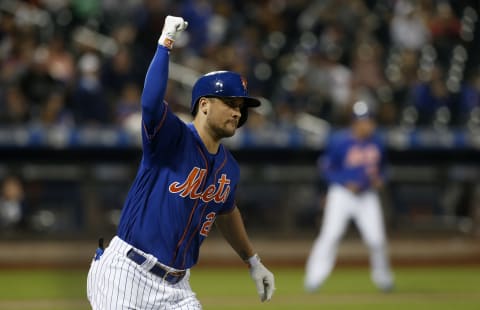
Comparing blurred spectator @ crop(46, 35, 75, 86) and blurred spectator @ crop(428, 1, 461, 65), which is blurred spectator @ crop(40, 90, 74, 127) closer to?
blurred spectator @ crop(46, 35, 75, 86)

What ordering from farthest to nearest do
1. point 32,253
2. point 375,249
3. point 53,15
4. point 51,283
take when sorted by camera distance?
point 53,15, point 32,253, point 51,283, point 375,249

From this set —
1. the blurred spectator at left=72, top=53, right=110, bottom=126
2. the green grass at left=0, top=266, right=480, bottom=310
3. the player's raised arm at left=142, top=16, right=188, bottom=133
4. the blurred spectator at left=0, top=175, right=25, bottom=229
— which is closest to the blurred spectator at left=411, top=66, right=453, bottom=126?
the green grass at left=0, top=266, right=480, bottom=310

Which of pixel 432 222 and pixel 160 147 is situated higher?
pixel 160 147

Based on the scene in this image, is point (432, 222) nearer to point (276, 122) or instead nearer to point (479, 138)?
point (479, 138)

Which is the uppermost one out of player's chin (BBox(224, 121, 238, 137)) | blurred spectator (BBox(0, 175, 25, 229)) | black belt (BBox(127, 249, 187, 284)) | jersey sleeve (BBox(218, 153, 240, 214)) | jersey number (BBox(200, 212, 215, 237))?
player's chin (BBox(224, 121, 238, 137))

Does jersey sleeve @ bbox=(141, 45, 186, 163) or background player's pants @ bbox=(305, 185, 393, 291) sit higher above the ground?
jersey sleeve @ bbox=(141, 45, 186, 163)

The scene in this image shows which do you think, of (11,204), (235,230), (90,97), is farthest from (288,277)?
(235,230)

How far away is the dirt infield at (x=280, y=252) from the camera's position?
13.7 m

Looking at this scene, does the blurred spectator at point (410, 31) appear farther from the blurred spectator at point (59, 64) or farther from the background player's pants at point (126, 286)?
the background player's pants at point (126, 286)

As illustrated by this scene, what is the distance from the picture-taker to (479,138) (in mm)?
14719

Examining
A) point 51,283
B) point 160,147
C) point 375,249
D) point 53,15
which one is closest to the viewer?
point 160,147

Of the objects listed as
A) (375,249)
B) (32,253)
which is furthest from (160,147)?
(32,253)

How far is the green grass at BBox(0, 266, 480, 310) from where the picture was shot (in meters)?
9.79

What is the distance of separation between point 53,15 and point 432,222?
6851 mm
